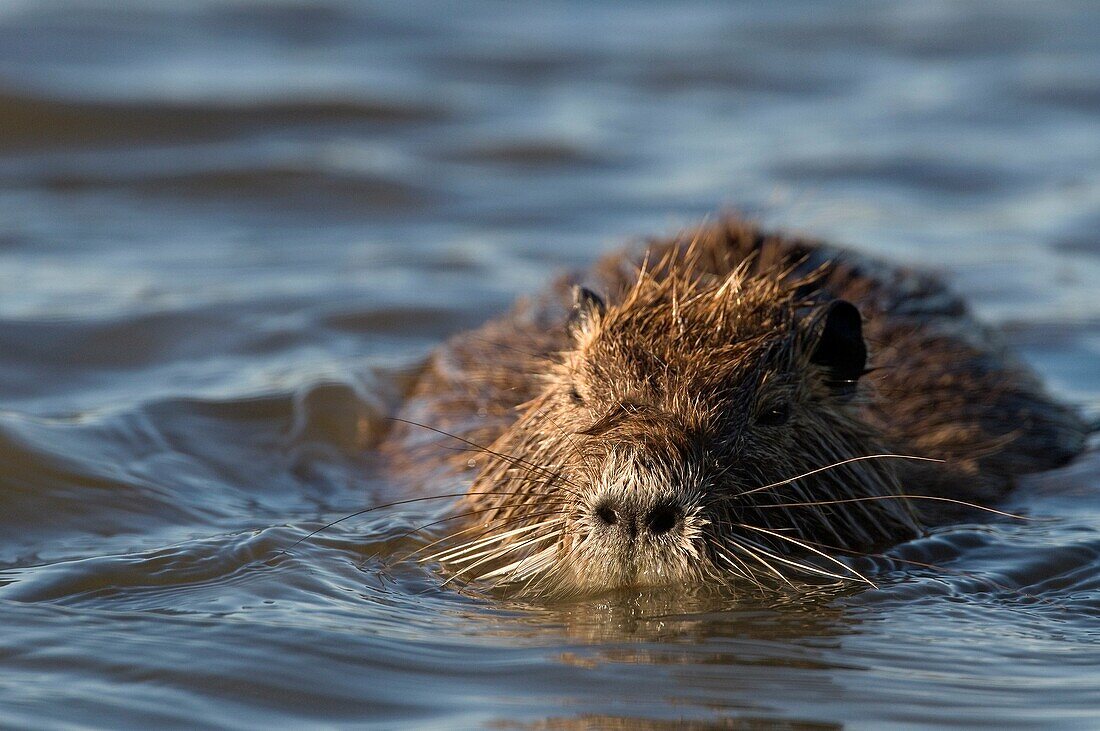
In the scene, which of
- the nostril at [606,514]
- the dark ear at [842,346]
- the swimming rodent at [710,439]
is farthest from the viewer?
the dark ear at [842,346]

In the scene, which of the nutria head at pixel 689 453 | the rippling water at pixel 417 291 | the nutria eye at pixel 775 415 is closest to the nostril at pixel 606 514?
the nutria head at pixel 689 453

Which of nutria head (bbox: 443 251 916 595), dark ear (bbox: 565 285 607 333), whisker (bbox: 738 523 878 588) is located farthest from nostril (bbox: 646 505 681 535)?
dark ear (bbox: 565 285 607 333)


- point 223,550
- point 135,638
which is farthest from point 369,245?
point 135,638

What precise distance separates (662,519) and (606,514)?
→ 0.12m

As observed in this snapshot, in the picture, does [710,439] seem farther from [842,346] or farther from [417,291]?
[417,291]

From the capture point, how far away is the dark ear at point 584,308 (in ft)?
13.6

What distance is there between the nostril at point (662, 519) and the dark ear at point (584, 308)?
0.78 meters

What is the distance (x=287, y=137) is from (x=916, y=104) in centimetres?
414

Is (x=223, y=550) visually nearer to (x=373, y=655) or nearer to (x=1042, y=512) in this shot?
(x=373, y=655)

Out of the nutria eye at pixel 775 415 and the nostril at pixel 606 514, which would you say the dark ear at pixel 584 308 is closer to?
the nutria eye at pixel 775 415

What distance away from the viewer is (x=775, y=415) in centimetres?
394

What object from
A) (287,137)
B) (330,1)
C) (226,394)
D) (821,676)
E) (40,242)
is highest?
(330,1)

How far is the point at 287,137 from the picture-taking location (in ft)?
32.2

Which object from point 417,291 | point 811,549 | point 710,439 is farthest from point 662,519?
point 417,291
